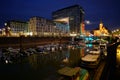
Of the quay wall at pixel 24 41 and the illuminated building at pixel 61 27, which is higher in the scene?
the illuminated building at pixel 61 27

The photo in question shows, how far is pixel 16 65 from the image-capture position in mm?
36281

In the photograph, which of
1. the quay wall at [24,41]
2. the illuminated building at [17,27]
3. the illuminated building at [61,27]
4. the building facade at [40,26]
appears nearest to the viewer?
the quay wall at [24,41]

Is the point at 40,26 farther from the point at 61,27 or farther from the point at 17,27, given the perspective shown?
the point at 61,27

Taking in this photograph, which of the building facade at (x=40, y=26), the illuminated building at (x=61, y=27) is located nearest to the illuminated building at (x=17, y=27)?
the building facade at (x=40, y=26)

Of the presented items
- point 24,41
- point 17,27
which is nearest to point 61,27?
point 17,27

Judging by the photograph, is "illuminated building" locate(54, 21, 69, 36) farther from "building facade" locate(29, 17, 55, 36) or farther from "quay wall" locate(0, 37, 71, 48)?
"quay wall" locate(0, 37, 71, 48)

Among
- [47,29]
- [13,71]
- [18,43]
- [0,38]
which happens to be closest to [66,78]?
[13,71]

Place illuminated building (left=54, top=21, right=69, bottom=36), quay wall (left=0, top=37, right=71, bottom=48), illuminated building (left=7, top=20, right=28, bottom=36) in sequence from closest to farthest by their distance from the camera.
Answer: quay wall (left=0, top=37, right=71, bottom=48) → illuminated building (left=7, top=20, right=28, bottom=36) → illuminated building (left=54, top=21, right=69, bottom=36)

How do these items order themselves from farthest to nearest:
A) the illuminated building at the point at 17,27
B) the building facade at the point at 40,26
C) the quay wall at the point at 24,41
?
the building facade at the point at 40,26 → the illuminated building at the point at 17,27 → the quay wall at the point at 24,41

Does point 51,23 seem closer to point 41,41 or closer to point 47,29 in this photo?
point 47,29

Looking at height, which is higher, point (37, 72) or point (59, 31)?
point (59, 31)

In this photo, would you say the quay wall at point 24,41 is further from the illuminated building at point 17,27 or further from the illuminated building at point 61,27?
the illuminated building at point 61,27

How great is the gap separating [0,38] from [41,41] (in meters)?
30.8

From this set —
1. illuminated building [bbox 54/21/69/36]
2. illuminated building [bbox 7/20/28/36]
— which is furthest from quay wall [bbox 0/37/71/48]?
illuminated building [bbox 54/21/69/36]
